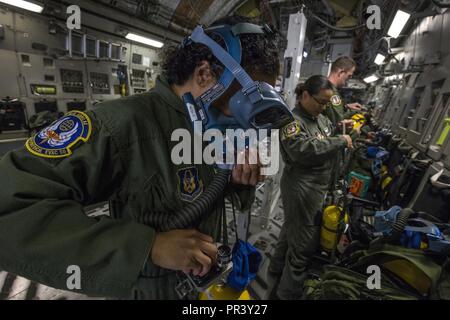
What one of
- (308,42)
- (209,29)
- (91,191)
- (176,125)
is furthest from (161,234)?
(308,42)

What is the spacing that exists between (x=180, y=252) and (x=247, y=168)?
44 centimetres

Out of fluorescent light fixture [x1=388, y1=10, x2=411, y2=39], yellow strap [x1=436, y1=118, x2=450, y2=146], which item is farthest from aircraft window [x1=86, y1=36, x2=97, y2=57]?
yellow strap [x1=436, y1=118, x2=450, y2=146]

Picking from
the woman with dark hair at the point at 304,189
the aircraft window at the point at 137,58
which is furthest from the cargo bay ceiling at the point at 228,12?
the woman with dark hair at the point at 304,189

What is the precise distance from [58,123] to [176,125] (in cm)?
43

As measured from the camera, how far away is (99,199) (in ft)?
2.94

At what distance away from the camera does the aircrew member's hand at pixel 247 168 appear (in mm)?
971

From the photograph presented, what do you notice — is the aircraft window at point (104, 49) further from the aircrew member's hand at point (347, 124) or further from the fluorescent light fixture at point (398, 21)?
the fluorescent light fixture at point (398, 21)

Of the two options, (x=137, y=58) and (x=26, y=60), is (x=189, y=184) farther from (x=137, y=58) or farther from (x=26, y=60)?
(x=137, y=58)

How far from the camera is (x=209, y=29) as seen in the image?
100 centimetres

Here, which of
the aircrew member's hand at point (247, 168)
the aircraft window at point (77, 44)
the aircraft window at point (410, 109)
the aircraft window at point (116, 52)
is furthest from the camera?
the aircraft window at point (116, 52)

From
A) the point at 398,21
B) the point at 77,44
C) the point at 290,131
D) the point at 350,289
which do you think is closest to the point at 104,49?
the point at 77,44

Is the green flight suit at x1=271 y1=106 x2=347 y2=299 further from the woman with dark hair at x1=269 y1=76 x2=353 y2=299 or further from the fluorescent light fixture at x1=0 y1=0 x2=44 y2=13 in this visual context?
the fluorescent light fixture at x1=0 y1=0 x2=44 y2=13

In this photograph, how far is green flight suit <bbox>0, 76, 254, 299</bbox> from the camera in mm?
615

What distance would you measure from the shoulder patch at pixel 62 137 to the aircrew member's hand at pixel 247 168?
573 millimetres
